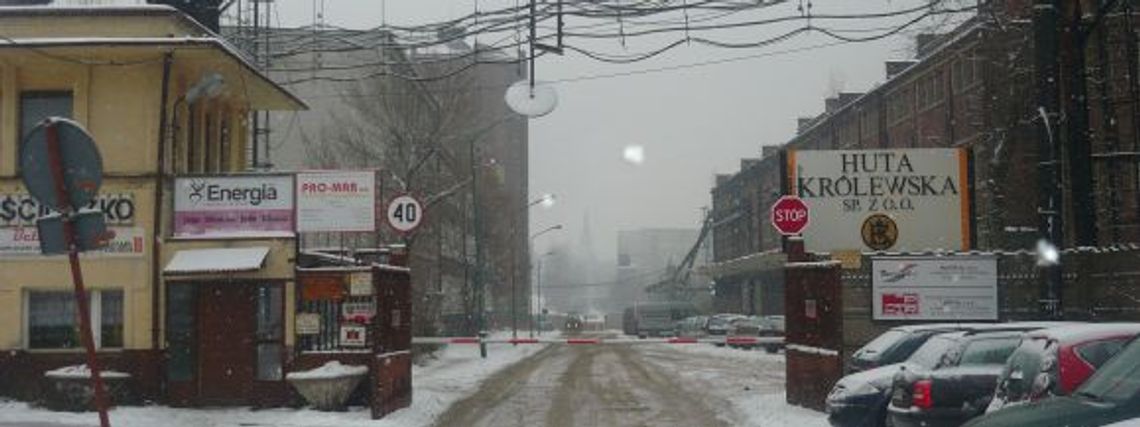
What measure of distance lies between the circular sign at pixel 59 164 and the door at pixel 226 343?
12080 mm

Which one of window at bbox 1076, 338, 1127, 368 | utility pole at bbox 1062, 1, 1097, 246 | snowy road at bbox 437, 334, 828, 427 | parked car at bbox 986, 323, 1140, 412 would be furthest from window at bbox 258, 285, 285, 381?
window at bbox 1076, 338, 1127, 368

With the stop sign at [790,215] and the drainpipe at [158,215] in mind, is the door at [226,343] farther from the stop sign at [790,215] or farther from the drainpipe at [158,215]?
the stop sign at [790,215]

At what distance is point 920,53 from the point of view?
186 feet

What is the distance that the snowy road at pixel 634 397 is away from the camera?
18484mm

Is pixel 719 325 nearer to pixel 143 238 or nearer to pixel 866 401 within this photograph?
pixel 143 238

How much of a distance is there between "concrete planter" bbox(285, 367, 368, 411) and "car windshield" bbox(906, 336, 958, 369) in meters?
8.45

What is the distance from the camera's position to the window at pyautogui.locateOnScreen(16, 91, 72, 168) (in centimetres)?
2025

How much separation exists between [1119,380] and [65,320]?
55.0 feet

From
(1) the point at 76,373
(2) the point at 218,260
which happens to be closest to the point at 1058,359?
(2) the point at 218,260

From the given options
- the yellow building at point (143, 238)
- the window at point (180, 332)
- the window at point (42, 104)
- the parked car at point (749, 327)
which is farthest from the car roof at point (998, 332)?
the parked car at point (749, 327)

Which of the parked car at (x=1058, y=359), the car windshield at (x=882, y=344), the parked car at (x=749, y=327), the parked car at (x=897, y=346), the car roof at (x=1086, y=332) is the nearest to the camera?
the parked car at (x=1058, y=359)

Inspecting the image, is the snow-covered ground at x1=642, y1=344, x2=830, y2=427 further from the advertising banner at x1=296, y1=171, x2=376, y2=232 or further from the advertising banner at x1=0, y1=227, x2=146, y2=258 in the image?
the advertising banner at x1=0, y1=227, x2=146, y2=258

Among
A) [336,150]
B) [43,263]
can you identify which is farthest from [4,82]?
[336,150]

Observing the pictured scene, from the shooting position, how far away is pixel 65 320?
64.3ft
